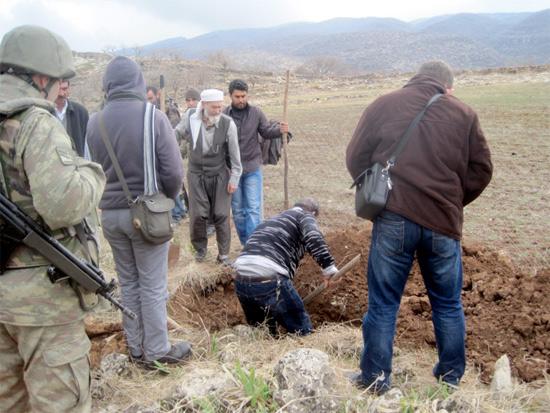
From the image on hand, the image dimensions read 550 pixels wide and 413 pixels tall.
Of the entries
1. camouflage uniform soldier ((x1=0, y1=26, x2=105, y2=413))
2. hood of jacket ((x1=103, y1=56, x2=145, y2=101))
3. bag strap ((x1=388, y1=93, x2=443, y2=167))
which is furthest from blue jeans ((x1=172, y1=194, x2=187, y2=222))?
camouflage uniform soldier ((x1=0, y1=26, x2=105, y2=413))

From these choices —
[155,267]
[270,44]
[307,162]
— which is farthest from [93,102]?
[270,44]

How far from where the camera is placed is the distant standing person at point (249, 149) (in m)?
5.51

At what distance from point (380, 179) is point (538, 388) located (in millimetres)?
1589

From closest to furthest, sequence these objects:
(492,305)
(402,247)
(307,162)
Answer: (402,247) < (492,305) < (307,162)


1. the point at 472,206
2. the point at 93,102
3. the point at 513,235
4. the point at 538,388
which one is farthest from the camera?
the point at 93,102

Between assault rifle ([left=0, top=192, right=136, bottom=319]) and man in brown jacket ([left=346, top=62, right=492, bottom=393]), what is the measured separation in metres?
1.49

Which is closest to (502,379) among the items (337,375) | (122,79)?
(337,375)

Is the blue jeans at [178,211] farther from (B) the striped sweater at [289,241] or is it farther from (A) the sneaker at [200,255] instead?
(B) the striped sweater at [289,241]

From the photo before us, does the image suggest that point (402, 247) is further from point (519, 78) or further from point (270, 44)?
point (270, 44)

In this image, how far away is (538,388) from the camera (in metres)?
3.15

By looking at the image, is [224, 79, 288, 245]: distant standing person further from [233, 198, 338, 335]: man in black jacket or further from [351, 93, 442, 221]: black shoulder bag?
[351, 93, 442, 221]: black shoulder bag

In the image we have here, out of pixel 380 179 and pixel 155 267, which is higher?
pixel 380 179

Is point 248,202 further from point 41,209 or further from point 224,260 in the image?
point 41,209

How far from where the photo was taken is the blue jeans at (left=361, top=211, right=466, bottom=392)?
110 inches
